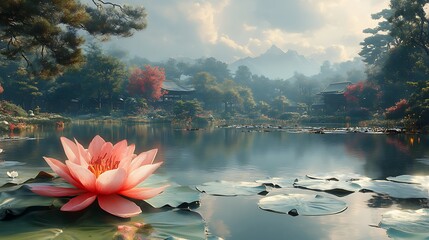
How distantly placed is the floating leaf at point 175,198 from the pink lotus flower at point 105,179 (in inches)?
11.3

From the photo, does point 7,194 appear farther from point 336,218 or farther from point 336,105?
point 336,105

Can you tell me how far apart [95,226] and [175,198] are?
0.78m

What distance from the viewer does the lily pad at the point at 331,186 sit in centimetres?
383

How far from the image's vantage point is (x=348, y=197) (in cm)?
364

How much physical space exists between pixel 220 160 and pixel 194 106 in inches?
951

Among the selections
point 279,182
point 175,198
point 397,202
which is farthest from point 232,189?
point 397,202

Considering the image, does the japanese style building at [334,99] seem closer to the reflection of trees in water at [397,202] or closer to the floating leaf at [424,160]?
the floating leaf at [424,160]

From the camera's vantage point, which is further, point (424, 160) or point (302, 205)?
point (424, 160)

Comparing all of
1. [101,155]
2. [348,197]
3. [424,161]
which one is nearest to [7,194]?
[101,155]

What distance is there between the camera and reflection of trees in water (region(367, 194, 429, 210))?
3.22 m

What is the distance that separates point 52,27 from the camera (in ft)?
29.8

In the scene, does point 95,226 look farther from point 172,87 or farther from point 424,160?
point 172,87

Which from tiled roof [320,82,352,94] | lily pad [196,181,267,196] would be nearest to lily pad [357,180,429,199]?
lily pad [196,181,267,196]

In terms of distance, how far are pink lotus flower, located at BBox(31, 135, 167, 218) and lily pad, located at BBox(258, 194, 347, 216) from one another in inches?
54.1
